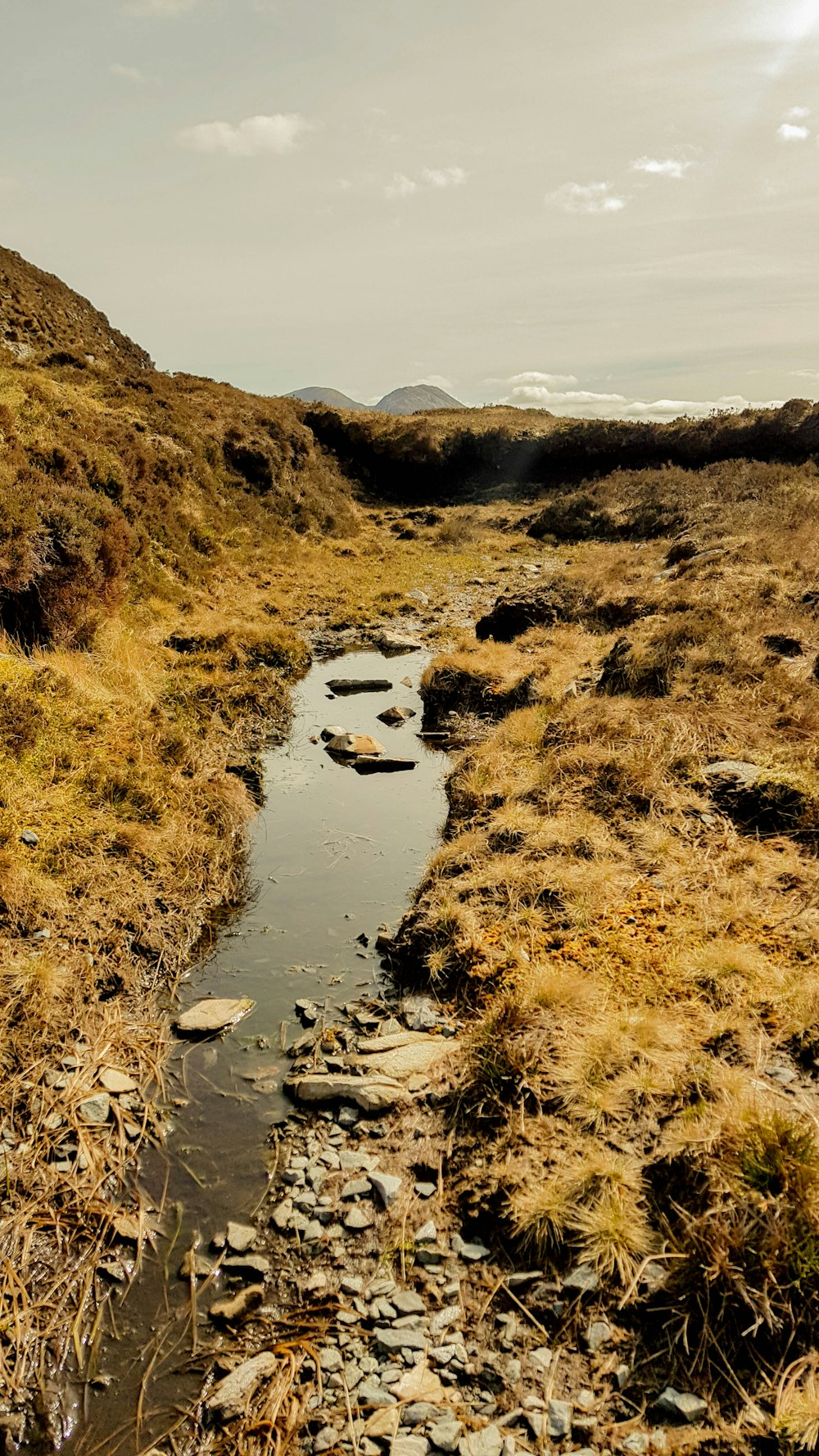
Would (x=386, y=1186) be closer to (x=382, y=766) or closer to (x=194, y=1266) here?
(x=194, y=1266)

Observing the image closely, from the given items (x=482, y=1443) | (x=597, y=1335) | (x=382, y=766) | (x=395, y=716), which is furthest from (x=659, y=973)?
(x=395, y=716)

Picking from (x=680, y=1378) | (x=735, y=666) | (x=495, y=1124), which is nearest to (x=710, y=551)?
(x=735, y=666)

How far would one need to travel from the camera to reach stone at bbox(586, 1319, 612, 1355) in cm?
393

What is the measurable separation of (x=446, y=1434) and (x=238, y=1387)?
47.3 inches

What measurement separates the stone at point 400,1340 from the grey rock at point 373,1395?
18 cm

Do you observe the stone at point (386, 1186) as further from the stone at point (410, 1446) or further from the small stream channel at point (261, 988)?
the stone at point (410, 1446)

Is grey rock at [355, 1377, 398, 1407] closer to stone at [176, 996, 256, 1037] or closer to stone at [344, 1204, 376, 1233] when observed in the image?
stone at [344, 1204, 376, 1233]

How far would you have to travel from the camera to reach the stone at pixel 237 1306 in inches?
177

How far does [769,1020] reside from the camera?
573 centimetres

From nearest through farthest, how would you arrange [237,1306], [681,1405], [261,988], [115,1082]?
[681,1405] → [237,1306] → [115,1082] → [261,988]

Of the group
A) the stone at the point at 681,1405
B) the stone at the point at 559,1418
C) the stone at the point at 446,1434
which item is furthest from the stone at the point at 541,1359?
the stone at the point at 681,1405

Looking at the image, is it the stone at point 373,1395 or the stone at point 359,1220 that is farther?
the stone at point 359,1220

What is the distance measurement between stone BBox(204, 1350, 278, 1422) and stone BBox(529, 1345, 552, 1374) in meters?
1.43

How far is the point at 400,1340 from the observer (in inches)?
165
